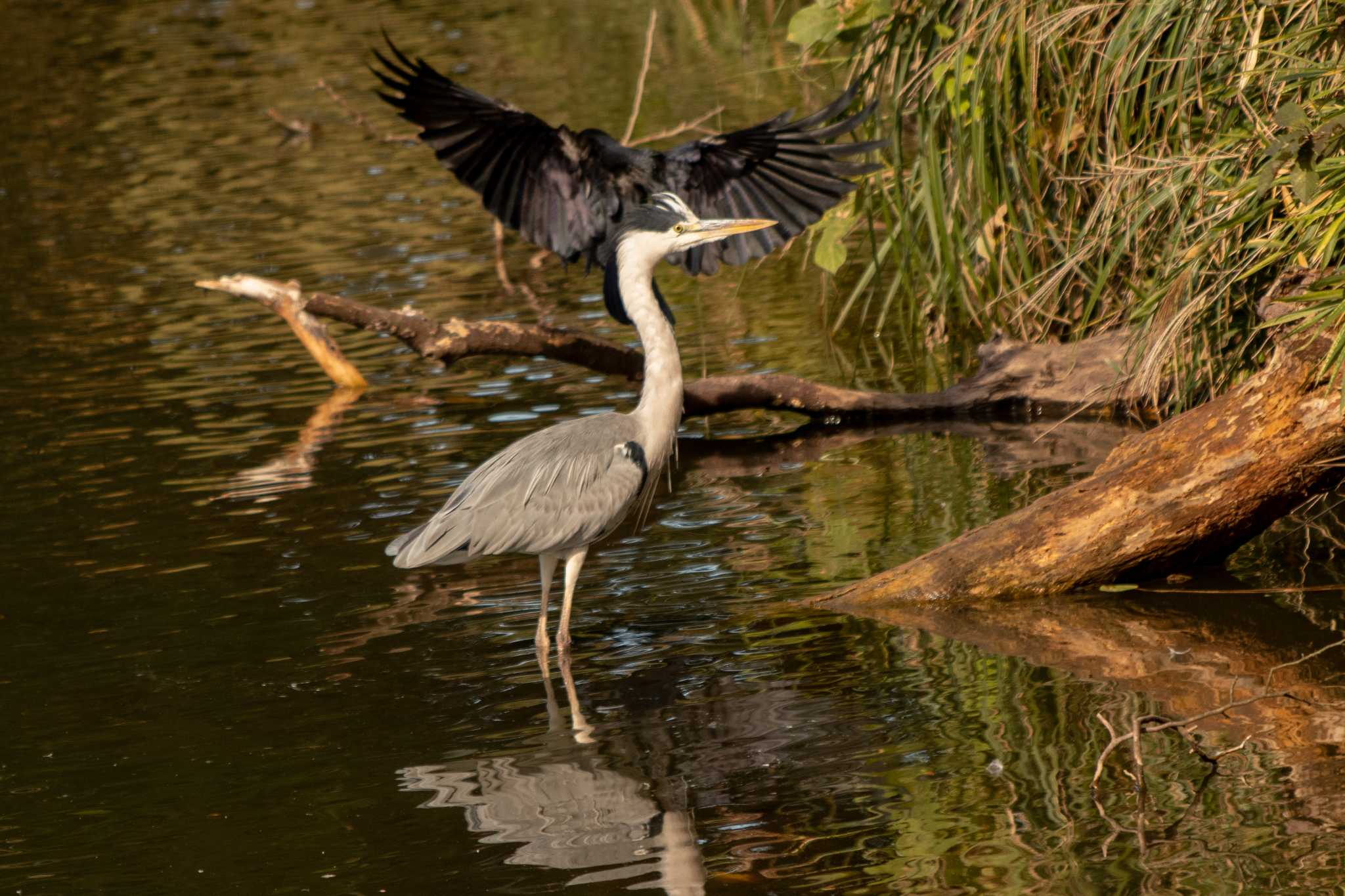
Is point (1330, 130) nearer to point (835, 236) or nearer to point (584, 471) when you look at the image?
point (584, 471)

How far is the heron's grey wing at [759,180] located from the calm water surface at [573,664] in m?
1.15

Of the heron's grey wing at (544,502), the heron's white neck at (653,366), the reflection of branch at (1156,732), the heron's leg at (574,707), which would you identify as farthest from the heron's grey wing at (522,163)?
the reflection of branch at (1156,732)

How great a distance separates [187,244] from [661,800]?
11927 mm

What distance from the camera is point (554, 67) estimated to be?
22188 mm

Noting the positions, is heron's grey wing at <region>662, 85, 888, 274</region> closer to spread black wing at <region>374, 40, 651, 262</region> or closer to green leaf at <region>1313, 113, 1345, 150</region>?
spread black wing at <region>374, 40, 651, 262</region>

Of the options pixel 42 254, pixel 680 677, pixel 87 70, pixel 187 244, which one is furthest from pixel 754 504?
Answer: pixel 87 70

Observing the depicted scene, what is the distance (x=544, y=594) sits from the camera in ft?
19.6

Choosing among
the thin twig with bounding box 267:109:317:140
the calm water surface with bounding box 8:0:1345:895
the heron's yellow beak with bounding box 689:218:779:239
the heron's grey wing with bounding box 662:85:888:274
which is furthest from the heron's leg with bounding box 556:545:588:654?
the thin twig with bounding box 267:109:317:140

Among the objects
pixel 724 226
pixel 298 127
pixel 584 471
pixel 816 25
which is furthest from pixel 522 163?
pixel 298 127

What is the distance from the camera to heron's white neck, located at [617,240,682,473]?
623 centimetres

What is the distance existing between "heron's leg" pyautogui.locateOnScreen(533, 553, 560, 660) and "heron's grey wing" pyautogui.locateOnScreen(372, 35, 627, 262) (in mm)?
2371

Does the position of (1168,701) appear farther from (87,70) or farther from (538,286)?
(87,70)

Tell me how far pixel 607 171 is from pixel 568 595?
2721mm

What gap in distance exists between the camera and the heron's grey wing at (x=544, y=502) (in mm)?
5953
